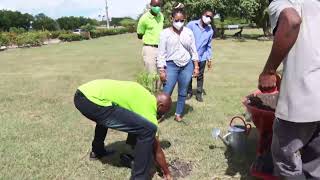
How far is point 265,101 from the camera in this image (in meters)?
4.90

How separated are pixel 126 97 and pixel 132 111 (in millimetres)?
157

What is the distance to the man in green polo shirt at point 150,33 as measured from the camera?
27.0 feet

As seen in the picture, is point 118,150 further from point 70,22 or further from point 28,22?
point 70,22

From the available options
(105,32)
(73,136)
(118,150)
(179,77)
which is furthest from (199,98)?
(105,32)

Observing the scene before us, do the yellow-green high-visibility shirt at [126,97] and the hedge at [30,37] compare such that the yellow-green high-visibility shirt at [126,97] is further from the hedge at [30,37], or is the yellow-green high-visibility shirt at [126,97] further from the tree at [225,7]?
the tree at [225,7]

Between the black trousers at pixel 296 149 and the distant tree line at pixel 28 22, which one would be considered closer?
the black trousers at pixel 296 149

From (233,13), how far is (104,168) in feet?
112

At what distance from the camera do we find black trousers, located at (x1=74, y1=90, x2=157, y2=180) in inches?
185

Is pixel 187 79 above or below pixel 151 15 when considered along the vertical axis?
below

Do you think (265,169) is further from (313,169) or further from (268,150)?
(313,169)

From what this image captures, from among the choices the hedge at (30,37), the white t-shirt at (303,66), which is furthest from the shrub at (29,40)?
the white t-shirt at (303,66)

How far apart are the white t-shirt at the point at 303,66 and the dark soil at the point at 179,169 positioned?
86.4 inches

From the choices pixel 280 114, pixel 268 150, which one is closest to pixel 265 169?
pixel 268 150

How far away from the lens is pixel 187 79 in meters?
7.43
